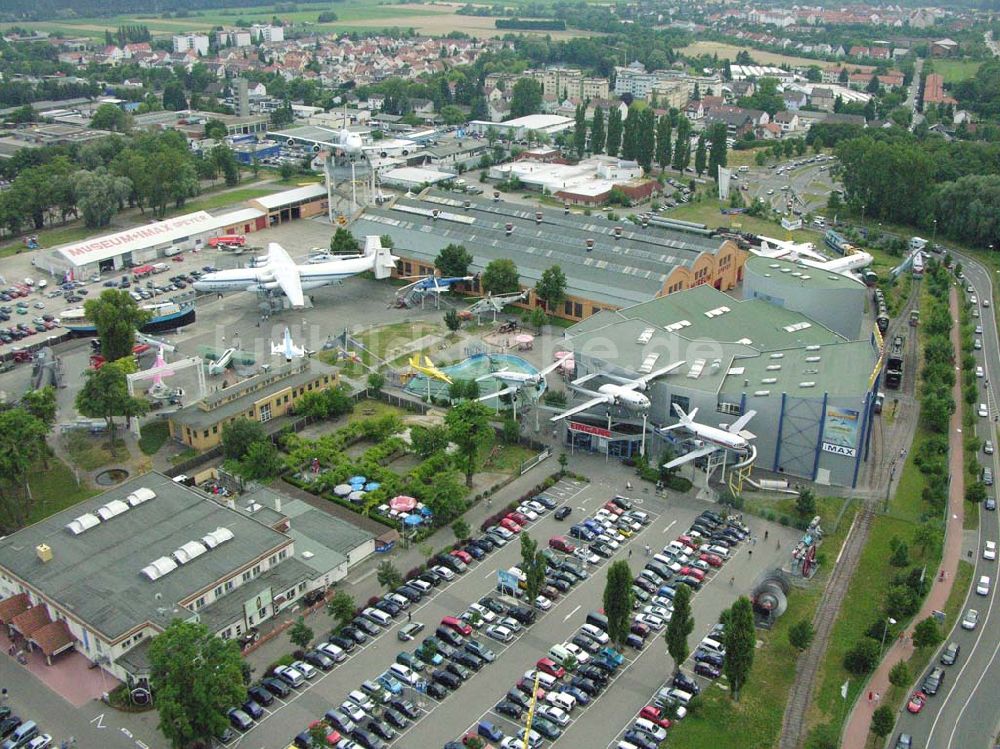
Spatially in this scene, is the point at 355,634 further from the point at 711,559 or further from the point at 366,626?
the point at 711,559

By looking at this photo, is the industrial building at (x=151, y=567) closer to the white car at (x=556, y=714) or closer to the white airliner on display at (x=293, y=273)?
the white car at (x=556, y=714)

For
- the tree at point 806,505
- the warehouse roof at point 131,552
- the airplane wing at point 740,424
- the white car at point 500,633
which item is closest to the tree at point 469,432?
the warehouse roof at point 131,552

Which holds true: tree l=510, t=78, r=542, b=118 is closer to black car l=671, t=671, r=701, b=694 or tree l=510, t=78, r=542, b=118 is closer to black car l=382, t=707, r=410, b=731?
black car l=671, t=671, r=701, b=694

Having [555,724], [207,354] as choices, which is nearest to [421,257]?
[207,354]

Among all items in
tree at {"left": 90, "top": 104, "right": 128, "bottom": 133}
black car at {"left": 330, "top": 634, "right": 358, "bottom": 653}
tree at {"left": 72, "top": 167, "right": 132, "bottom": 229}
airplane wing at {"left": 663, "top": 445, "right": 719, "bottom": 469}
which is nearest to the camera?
black car at {"left": 330, "top": 634, "right": 358, "bottom": 653}

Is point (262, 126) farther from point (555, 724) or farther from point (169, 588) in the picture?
point (555, 724)

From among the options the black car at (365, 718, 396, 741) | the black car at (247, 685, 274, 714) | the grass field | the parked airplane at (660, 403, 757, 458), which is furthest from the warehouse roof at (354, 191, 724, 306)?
the grass field
